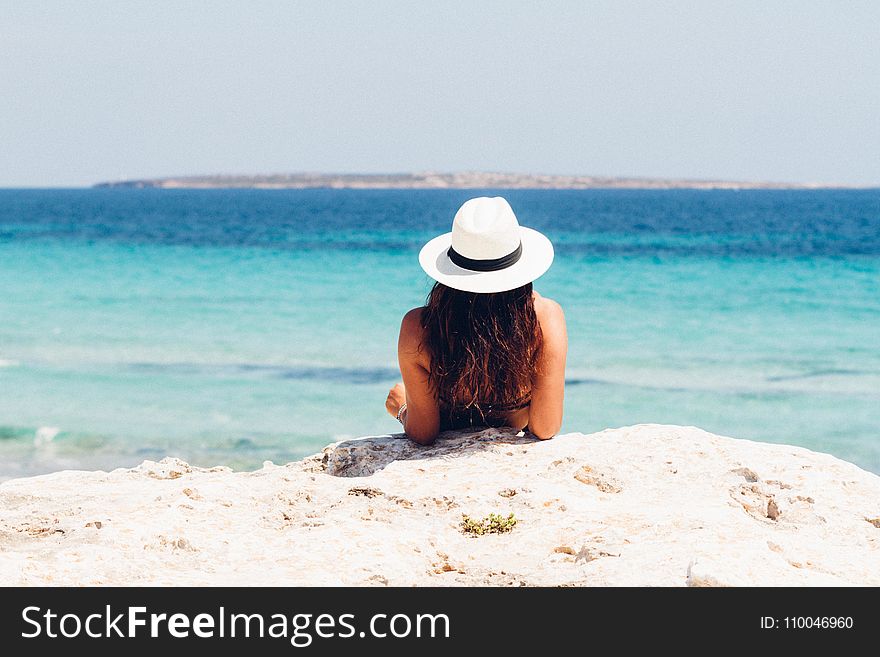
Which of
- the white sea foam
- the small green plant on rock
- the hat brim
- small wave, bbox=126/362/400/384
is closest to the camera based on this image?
the small green plant on rock

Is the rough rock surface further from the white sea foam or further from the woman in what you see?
the white sea foam

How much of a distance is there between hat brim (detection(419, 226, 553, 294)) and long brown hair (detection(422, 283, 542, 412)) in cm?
10

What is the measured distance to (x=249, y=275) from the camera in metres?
22.0

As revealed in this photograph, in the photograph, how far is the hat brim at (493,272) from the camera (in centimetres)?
397

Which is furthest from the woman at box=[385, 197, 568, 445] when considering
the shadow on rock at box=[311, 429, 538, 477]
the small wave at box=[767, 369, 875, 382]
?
the small wave at box=[767, 369, 875, 382]

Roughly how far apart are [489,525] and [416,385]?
979mm

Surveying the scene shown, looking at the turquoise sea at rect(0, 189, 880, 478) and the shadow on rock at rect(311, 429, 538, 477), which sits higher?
the shadow on rock at rect(311, 429, 538, 477)

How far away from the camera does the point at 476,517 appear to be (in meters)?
3.66

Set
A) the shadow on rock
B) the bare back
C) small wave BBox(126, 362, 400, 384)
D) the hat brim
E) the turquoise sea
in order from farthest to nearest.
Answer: small wave BBox(126, 362, 400, 384)
the turquoise sea
the shadow on rock
the bare back
the hat brim

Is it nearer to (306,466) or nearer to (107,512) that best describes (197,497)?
(107,512)

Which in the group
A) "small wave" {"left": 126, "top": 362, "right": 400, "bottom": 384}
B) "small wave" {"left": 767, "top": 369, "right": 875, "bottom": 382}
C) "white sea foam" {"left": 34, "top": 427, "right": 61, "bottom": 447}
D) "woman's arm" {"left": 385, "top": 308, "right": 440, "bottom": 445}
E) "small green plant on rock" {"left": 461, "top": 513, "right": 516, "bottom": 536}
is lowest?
"white sea foam" {"left": 34, "top": 427, "right": 61, "bottom": 447}

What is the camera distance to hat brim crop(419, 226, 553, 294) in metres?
3.97

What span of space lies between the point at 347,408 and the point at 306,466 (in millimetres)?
5342

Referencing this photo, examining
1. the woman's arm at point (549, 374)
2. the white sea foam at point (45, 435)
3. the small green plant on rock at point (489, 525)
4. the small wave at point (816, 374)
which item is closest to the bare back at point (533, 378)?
the woman's arm at point (549, 374)
